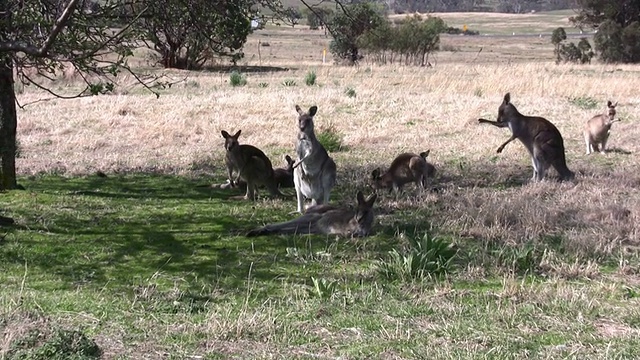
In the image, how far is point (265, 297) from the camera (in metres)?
6.25

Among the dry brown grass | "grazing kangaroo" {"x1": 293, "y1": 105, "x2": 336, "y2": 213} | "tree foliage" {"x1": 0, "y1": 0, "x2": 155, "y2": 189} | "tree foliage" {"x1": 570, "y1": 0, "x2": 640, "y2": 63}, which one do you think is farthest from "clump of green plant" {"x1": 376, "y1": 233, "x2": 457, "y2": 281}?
"tree foliage" {"x1": 570, "y1": 0, "x2": 640, "y2": 63}

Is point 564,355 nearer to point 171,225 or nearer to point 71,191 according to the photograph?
point 171,225

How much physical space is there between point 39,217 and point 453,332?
213 inches

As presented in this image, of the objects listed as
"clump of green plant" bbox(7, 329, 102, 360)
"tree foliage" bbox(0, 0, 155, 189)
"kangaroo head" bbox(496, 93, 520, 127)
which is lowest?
A: "clump of green plant" bbox(7, 329, 102, 360)

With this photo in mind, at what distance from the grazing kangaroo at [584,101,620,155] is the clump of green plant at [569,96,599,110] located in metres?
5.22

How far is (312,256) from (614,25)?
41.4 metres

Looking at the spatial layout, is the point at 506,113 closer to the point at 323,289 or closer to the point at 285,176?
the point at 285,176

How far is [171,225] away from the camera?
343 inches

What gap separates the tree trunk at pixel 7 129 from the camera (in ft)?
31.8

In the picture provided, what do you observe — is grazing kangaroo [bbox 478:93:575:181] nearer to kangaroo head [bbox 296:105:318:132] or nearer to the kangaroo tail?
kangaroo head [bbox 296:105:318:132]

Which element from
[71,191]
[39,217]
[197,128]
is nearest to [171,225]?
[39,217]

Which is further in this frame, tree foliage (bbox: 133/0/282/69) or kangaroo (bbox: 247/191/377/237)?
tree foliage (bbox: 133/0/282/69)

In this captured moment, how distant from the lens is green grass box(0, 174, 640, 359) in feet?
16.3

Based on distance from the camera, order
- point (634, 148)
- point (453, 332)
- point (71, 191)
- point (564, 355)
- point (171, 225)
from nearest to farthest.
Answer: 1. point (564, 355)
2. point (453, 332)
3. point (171, 225)
4. point (71, 191)
5. point (634, 148)
